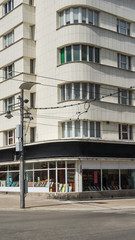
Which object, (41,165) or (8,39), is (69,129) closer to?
(41,165)

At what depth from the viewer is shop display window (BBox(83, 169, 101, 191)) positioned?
93.9ft

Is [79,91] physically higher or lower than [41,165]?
higher

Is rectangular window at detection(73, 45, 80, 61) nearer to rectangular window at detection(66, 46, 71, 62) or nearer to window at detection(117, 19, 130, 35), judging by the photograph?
rectangular window at detection(66, 46, 71, 62)

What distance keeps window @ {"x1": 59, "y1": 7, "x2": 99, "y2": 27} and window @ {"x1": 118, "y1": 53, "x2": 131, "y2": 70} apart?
3763mm

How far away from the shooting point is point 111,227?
13.3 m

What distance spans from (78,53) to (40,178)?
10.2 meters

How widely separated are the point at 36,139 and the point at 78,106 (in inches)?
209

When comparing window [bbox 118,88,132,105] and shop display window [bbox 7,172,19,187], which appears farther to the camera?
shop display window [bbox 7,172,19,187]

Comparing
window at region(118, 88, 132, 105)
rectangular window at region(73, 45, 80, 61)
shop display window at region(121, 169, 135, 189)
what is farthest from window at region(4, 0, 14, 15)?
shop display window at region(121, 169, 135, 189)

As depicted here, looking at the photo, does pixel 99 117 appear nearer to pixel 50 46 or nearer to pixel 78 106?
pixel 78 106

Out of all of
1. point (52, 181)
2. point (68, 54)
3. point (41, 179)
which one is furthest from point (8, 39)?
point (52, 181)

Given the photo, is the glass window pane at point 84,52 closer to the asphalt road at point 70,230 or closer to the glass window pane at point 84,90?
the glass window pane at point 84,90

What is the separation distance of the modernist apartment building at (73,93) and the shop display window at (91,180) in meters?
0.07

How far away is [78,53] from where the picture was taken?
2978cm
